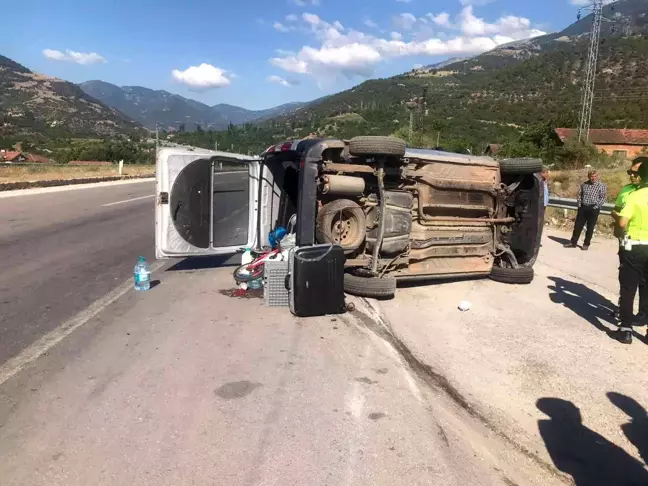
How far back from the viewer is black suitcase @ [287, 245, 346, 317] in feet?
18.7

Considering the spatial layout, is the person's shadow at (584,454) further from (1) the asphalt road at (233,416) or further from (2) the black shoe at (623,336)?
(2) the black shoe at (623,336)

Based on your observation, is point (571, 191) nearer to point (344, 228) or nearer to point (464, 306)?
point (464, 306)

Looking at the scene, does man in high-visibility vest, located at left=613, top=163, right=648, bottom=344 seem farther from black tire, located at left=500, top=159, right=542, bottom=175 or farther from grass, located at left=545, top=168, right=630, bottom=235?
→ grass, located at left=545, top=168, right=630, bottom=235

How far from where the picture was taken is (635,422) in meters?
3.77

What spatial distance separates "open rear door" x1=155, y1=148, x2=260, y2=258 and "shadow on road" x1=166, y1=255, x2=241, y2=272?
0.94 m

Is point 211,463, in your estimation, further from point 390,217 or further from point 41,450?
point 390,217

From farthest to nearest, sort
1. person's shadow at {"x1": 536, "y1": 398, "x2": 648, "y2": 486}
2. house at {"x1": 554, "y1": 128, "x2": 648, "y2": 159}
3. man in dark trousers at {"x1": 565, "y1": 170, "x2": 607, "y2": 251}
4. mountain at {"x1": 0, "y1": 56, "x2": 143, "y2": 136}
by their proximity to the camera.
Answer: mountain at {"x1": 0, "y1": 56, "x2": 143, "y2": 136} → house at {"x1": 554, "y1": 128, "x2": 648, "y2": 159} → man in dark trousers at {"x1": 565, "y1": 170, "x2": 607, "y2": 251} → person's shadow at {"x1": 536, "y1": 398, "x2": 648, "y2": 486}

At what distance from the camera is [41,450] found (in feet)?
10.2

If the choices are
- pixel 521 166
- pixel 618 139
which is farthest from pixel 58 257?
pixel 618 139

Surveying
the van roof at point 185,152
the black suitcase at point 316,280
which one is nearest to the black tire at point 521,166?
the black suitcase at point 316,280

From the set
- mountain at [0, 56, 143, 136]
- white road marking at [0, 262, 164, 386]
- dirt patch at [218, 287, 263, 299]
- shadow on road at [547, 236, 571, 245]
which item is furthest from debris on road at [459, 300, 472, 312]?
mountain at [0, 56, 143, 136]

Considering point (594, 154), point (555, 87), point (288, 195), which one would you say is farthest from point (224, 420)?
point (555, 87)

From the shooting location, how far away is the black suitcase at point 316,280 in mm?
5711

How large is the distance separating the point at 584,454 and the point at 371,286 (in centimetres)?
336
